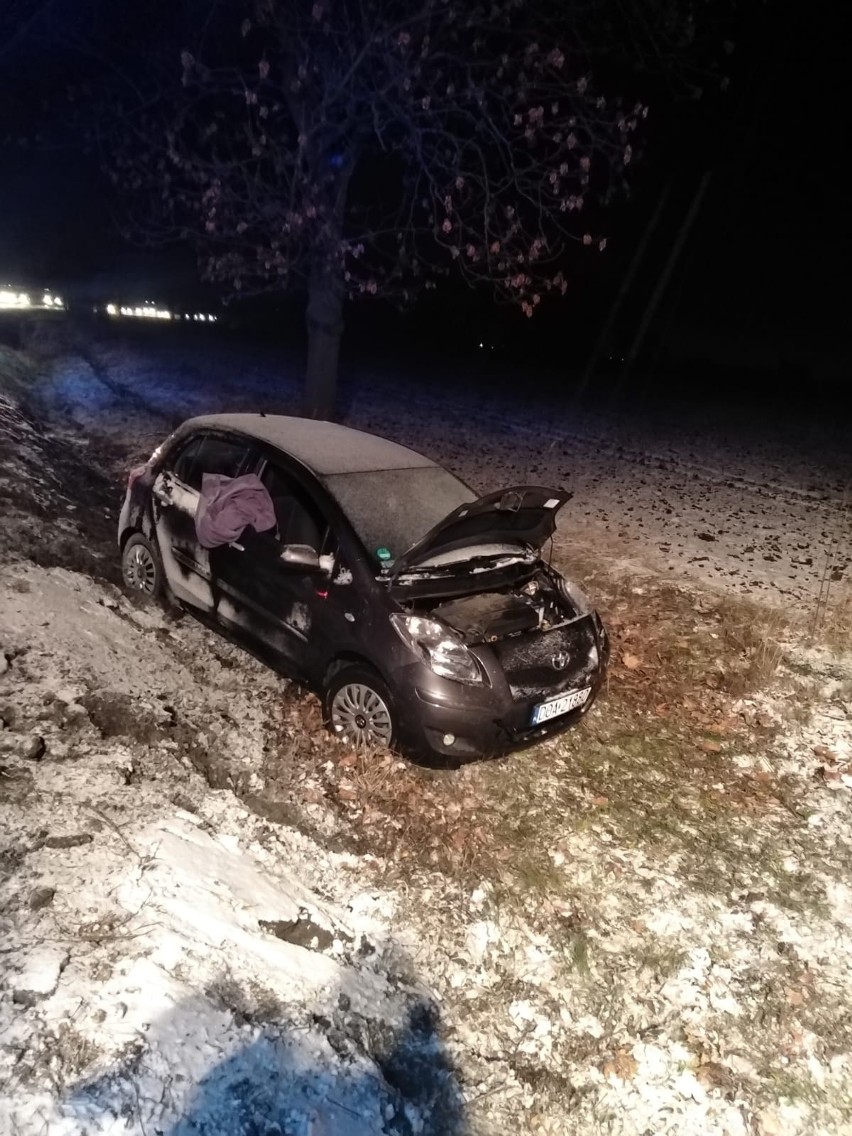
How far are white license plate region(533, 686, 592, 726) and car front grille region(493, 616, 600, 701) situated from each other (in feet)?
0.16

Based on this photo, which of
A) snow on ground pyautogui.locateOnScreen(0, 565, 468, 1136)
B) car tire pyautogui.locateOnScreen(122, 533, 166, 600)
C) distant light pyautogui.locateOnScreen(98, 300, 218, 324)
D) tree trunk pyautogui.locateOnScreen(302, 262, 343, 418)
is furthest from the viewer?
distant light pyautogui.locateOnScreen(98, 300, 218, 324)

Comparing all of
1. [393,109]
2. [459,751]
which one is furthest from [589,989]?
[393,109]

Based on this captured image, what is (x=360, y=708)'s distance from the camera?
169 inches

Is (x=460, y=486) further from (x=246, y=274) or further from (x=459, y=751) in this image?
(x=246, y=274)

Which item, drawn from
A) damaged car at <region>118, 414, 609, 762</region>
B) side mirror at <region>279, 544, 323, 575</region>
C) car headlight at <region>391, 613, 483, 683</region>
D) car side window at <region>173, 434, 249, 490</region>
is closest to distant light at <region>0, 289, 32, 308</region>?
car side window at <region>173, 434, 249, 490</region>

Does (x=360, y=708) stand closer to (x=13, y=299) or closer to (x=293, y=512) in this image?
(x=293, y=512)

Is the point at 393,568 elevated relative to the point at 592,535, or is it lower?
elevated

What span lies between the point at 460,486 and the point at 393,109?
20.1 ft

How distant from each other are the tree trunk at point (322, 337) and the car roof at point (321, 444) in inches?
232

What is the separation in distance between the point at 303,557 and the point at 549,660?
1.65 metres

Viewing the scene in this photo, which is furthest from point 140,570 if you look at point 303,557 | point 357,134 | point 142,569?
point 357,134

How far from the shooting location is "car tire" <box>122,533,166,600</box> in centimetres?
575

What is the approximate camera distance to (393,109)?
28.9ft

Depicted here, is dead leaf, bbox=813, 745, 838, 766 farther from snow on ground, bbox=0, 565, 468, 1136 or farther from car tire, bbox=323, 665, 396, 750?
snow on ground, bbox=0, 565, 468, 1136
